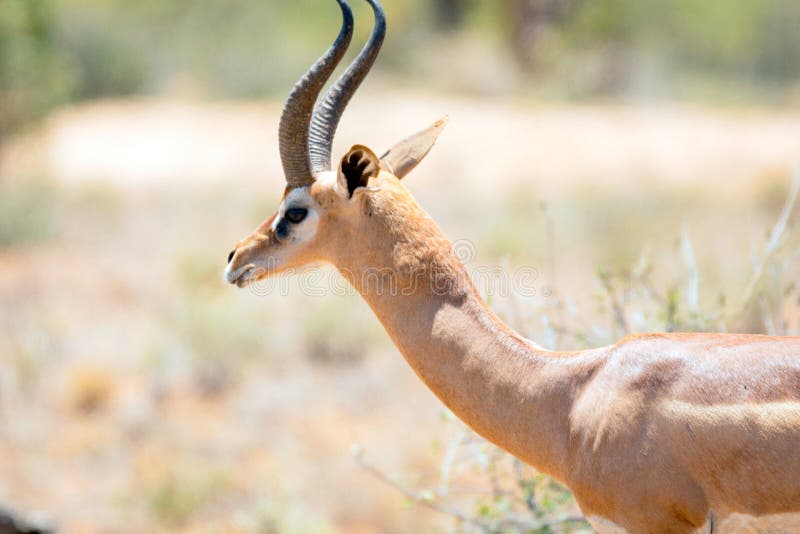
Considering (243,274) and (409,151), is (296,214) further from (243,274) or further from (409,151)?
(409,151)

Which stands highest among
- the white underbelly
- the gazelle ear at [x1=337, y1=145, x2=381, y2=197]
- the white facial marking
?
the gazelle ear at [x1=337, y1=145, x2=381, y2=197]

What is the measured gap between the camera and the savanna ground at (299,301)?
6.62m

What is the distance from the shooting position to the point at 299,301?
14922 mm

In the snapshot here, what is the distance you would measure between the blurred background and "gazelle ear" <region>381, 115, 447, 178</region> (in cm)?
126

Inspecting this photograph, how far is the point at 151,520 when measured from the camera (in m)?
10.3

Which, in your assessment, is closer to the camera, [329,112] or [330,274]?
[329,112]

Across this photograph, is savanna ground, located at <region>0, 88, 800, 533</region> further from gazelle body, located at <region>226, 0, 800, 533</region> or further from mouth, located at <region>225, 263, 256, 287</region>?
mouth, located at <region>225, 263, 256, 287</region>

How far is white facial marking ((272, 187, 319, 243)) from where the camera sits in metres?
4.77

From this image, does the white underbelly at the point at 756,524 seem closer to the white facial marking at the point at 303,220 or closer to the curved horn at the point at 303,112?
the white facial marking at the point at 303,220

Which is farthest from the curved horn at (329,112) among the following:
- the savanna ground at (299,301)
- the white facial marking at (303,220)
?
the savanna ground at (299,301)

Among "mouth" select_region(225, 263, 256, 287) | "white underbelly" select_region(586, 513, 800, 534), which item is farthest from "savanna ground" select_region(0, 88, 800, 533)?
"white underbelly" select_region(586, 513, 800, 534)

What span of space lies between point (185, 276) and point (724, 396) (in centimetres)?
1293

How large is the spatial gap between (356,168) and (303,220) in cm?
39

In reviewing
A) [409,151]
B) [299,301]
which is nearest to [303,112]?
[409,151]
